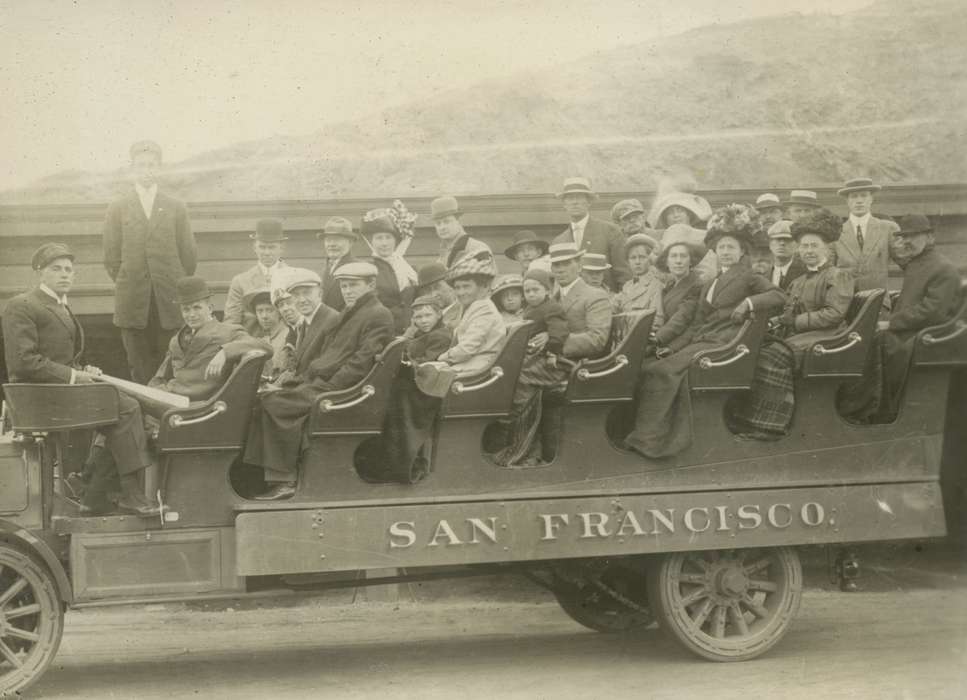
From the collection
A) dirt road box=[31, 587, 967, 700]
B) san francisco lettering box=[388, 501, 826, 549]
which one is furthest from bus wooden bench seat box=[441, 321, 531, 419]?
dirt road box=[31, 587, 967, 700]

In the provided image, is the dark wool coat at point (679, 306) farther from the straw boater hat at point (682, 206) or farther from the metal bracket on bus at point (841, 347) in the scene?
the straw boater hat at point (682, 206)

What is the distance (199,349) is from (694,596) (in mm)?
2780

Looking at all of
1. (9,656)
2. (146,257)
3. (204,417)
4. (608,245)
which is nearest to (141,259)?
(146,257)

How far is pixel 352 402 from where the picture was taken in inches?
220

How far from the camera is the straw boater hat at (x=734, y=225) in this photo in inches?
247

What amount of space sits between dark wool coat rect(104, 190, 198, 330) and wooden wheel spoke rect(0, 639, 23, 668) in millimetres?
1853

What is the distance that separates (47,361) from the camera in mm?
5484

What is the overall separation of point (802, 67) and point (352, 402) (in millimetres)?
4248

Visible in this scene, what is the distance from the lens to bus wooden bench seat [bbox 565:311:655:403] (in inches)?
231

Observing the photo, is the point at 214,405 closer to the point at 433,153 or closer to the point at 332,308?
the point at 332,308

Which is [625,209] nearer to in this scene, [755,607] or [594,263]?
[594,263]

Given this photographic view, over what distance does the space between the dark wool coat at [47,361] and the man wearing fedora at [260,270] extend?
47.2 inches

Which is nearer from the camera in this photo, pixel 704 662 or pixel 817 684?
pixel 817 684

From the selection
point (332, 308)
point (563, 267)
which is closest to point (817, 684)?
point (563, 267)
